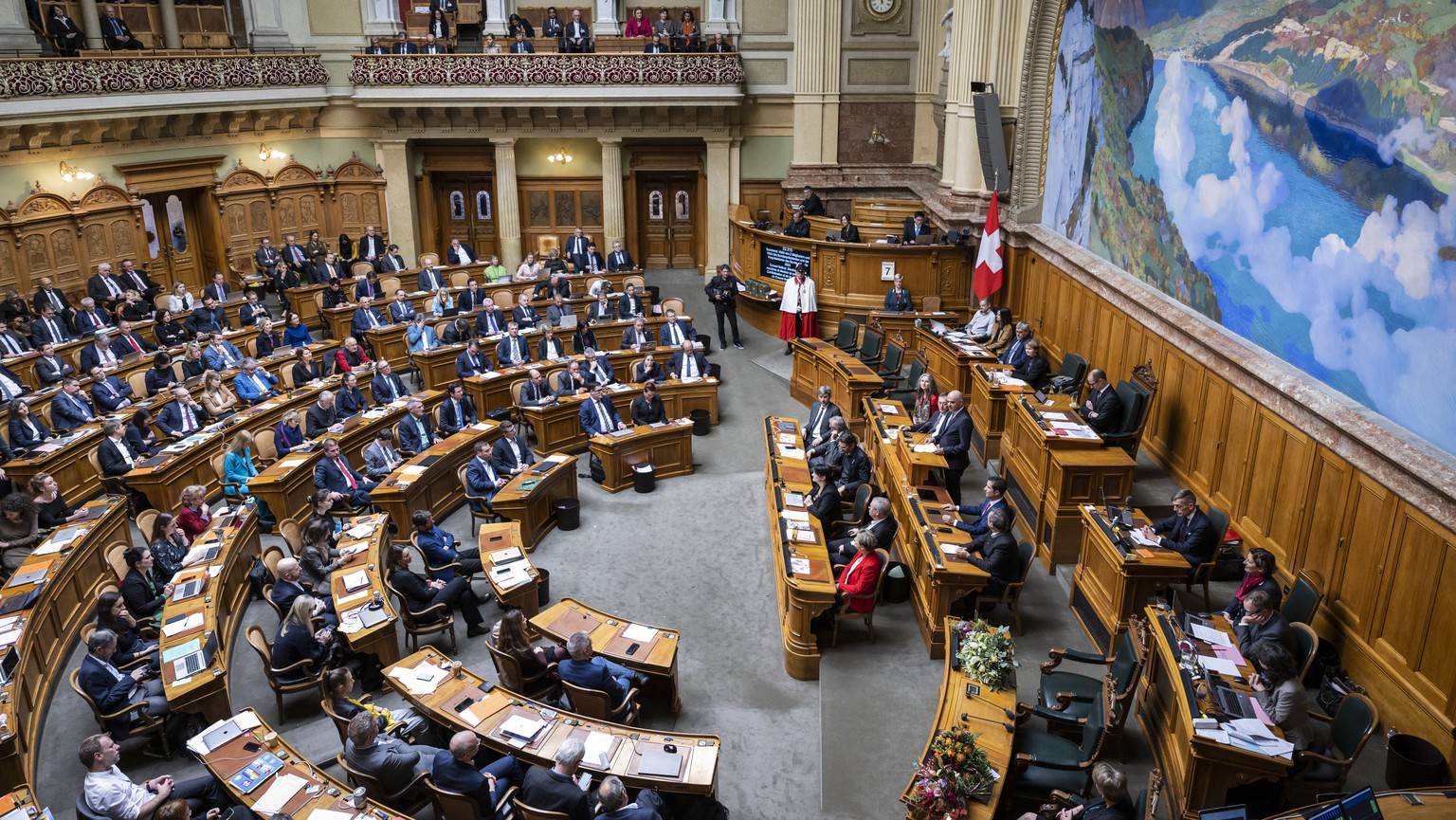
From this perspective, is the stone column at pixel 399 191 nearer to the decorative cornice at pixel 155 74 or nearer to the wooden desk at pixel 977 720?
the decorative cornice at pixel 155 74

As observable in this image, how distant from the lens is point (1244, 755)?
6434 mm

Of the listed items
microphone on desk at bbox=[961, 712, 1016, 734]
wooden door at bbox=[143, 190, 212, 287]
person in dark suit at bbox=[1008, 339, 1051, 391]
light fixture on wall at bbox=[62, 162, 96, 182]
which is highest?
light fixture on wall at bbox=[62, 162, 96, 182]

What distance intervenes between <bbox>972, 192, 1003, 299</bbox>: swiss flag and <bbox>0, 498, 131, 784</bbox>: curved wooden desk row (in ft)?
40.5

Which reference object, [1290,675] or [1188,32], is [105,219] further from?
[1290,675]

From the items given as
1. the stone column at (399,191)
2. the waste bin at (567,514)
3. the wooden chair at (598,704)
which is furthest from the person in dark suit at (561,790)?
the stone column at (399,191)

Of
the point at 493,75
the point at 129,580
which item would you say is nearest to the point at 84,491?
the point at 129,580

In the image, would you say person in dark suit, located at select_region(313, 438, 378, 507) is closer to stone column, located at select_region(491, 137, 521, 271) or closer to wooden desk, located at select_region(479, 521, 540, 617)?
wooden desk, located at select_region(479, 521, 540, 617)

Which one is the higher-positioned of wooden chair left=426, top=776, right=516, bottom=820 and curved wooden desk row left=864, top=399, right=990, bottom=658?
curved wooden desk row left=864, top=399, right=990, bottom=658

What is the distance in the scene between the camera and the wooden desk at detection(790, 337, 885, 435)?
585 inches

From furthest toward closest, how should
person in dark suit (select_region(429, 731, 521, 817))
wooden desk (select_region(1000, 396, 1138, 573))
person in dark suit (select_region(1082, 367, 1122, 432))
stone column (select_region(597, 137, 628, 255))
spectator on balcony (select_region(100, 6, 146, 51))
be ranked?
1. stone column (select_region(597, 137, 628, 255))
2. spectator on balcony (select_region(100, 6, 146, 51))
3. person in dark suit (select_region(1082, 367, 1122, 432))
4. wooden desk (select_region(1000, 396, 1138, 573))
5. person in dark suit (select_region(429, 731, 521, 817))

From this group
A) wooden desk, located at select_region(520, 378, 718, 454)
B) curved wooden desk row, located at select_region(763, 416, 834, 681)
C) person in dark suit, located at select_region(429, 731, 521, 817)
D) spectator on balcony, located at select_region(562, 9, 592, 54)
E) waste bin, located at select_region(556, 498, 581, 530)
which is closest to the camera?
person in dark suit, located at select_region(429, 731, 521, 817)

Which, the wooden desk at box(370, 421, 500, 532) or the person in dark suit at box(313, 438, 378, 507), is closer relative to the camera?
the wooden desk at box(370, 421, 500, 532)

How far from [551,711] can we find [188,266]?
17.7 meters

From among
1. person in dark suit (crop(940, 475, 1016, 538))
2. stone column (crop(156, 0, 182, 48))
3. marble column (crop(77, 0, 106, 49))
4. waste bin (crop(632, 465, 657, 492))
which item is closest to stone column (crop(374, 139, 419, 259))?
stone column (crop(156, 0, 182, 48))
